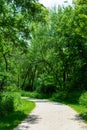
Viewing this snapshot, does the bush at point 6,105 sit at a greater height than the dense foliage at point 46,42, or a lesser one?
lesser

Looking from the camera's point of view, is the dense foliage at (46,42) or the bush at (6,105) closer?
the dense foliage at (46,42)

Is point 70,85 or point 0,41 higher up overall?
point 0,41

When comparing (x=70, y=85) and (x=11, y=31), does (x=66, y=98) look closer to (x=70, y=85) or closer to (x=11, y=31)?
(x=70, y=85)

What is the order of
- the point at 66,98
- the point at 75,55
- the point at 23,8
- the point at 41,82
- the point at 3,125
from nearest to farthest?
the point at 3,125 → the point at 23,8 → the point at 66,98 → the point at 75,55 → the point at 41,82

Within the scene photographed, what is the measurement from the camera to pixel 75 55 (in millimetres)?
47625

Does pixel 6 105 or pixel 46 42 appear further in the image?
pixel 46 42

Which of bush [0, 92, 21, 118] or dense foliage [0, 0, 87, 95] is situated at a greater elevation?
dense foliage [0, 0, 87, 95]

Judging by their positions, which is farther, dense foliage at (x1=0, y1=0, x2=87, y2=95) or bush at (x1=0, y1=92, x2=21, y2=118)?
bush at (x1=0, y1=92, x2=21, y2=118)

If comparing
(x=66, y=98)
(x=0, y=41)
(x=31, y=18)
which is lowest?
(x=66, y=98)

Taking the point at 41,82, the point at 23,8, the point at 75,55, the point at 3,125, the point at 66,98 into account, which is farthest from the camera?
the point at 41,82

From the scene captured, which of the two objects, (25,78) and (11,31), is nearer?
(11,31)

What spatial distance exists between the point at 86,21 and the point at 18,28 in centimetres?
467

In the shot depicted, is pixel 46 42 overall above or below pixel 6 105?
above

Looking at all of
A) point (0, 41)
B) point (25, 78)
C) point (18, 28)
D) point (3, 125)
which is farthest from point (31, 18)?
point (25, 78)
